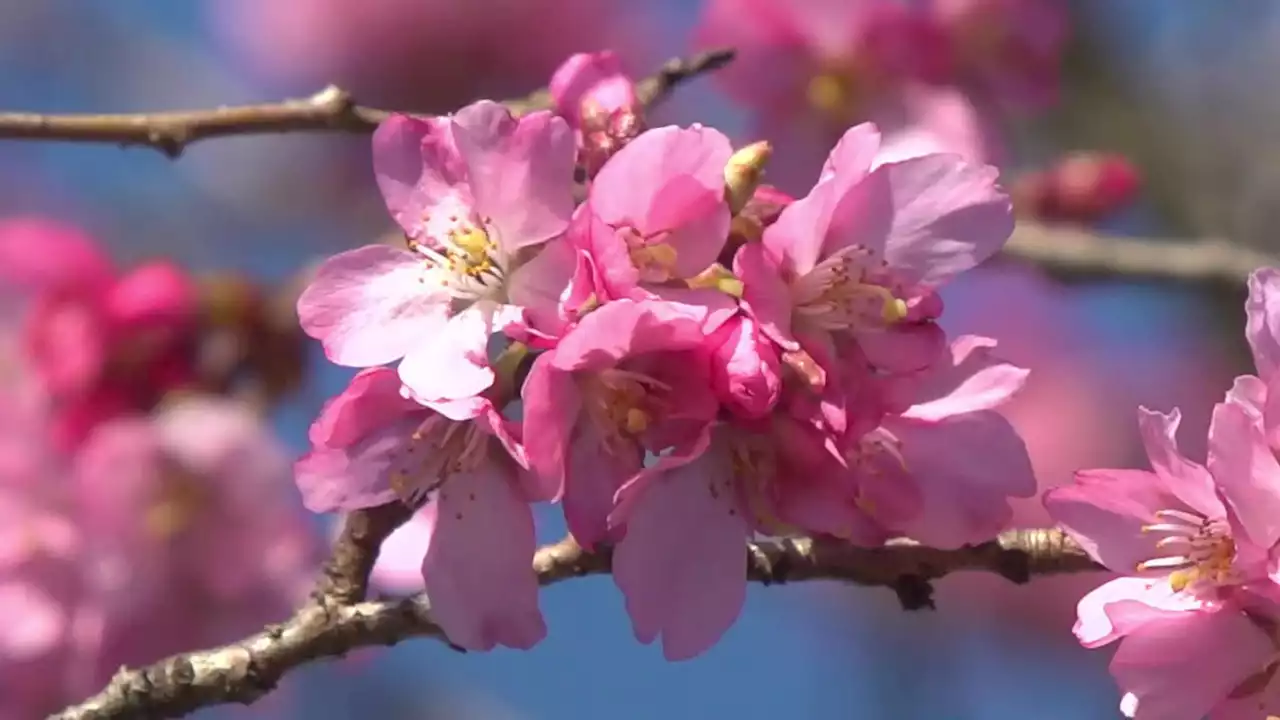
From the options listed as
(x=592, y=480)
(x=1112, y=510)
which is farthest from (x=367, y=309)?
(x=1112, y=510)

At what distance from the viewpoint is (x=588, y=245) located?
78cm

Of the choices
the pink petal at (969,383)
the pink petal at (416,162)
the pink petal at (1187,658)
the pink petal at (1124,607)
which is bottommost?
the pink petal at (1187,658)

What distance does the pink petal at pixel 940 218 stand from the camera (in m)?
0.83

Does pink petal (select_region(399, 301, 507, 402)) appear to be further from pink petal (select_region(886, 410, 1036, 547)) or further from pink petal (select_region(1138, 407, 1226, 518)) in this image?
pink petal (select_region(1138, 407, 1226, 518))

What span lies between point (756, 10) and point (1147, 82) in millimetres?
1497

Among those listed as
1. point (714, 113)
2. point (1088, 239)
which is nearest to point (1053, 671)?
point (714, 113)

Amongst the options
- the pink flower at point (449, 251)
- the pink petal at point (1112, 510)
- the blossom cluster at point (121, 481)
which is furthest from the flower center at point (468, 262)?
the blossom cluster at point (121, 481)

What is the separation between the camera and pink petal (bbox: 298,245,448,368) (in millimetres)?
818

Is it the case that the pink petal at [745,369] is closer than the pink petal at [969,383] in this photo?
Yes

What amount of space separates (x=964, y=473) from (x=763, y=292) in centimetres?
18

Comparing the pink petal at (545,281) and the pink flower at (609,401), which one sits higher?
the pink petal at (545,281)

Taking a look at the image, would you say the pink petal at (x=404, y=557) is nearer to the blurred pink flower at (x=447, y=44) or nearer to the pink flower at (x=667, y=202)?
the pink flower at (x=667, y=202)

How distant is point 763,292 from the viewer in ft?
2.56

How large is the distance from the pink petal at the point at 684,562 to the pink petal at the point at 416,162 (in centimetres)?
21
